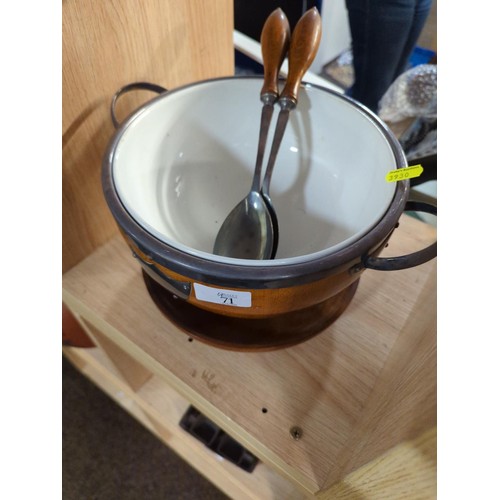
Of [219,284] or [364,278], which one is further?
[364,278]

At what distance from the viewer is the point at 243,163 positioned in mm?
504

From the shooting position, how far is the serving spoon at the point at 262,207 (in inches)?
16.3

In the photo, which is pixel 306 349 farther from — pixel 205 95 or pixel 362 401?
pixel 205 95

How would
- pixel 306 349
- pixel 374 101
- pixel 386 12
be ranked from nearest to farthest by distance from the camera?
pixel 306 349 < pixel 386 12 < pixel 374 101

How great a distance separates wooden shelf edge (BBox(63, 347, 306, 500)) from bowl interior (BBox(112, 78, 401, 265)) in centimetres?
34

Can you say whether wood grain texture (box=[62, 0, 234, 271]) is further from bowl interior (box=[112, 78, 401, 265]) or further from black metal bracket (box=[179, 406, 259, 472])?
black metal bracket (box=[179, 406, 259, 472])

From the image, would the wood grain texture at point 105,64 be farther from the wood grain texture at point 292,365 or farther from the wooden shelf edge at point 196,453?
the wooden shelf edge at point 196,453

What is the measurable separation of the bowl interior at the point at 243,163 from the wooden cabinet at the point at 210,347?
7 cm

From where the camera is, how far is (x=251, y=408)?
0.39 metres

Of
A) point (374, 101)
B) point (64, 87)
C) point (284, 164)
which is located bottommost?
point (374, 101)

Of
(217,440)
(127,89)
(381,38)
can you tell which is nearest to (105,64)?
(127,89)

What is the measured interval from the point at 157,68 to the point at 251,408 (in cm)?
37

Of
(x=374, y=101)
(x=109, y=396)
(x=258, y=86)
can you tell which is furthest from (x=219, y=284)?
(x=374, y=101)

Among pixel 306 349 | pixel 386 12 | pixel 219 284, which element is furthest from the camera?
pixel 386 12
